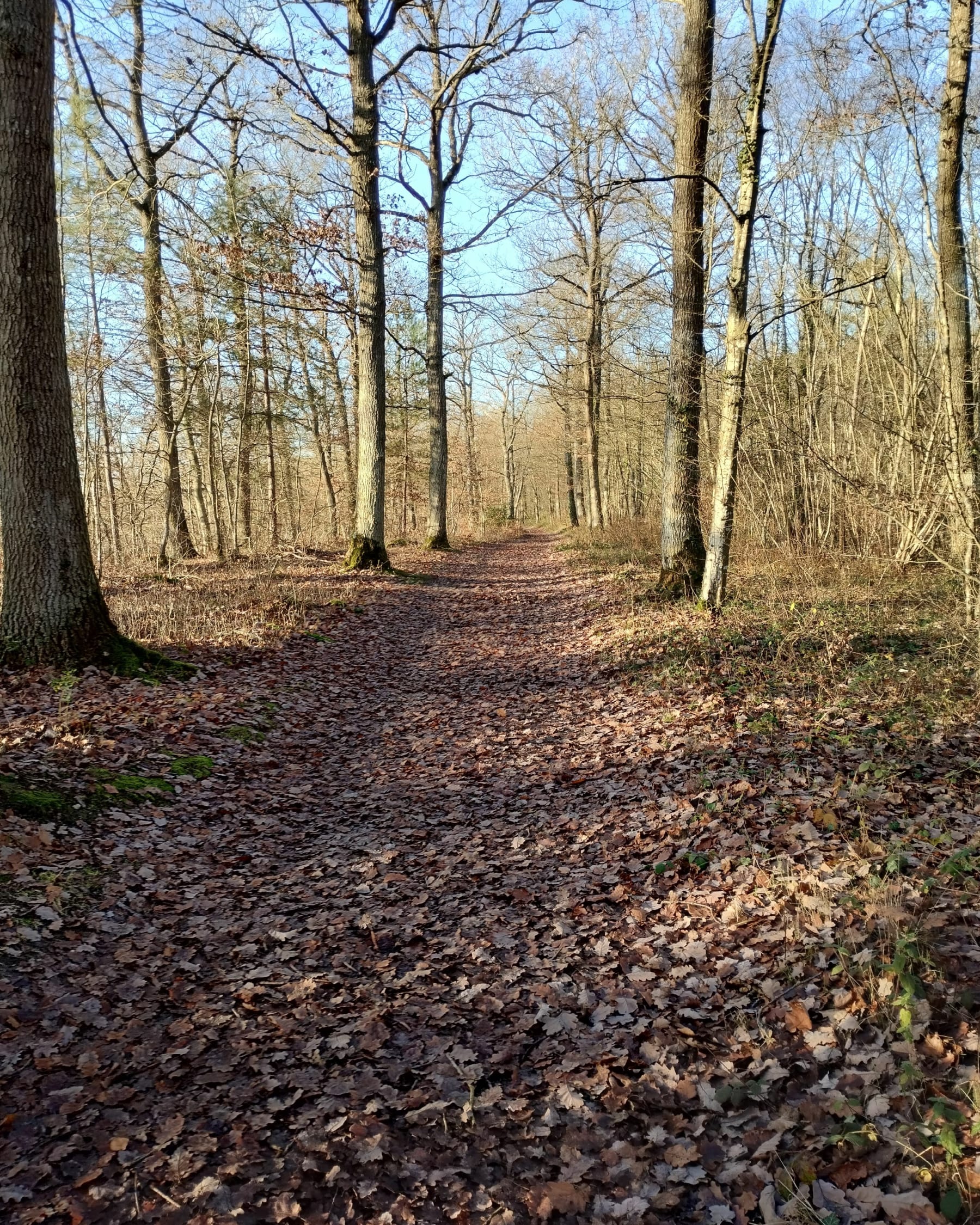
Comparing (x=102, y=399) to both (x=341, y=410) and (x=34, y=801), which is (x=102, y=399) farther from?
(x=34, y=801)

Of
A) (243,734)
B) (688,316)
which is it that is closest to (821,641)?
(688,316)

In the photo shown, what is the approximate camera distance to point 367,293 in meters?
15.1

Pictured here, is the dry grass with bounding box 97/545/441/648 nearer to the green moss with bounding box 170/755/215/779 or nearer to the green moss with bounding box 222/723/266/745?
the green moss with bounding box 222/723/266/745

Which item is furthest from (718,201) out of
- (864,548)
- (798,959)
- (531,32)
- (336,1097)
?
(336,1097)

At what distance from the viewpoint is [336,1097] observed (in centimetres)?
308

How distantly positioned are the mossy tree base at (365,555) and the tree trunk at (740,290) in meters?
8.30

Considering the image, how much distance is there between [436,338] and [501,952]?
19.4 m

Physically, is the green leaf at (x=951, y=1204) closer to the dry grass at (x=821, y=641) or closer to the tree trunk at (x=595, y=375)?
the dry grass at (x=821, y=641)

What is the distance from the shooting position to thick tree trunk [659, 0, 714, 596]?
10414 mm

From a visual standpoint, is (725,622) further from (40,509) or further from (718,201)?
(718,201)

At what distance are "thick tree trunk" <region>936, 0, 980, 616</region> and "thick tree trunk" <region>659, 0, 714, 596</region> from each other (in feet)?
9.69

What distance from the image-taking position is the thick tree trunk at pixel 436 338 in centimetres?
2019

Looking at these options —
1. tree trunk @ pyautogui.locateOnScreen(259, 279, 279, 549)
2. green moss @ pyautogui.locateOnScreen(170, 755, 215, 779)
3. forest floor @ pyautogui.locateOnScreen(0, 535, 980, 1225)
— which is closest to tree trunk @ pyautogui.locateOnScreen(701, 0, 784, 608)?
forest floor @ pyautogui.locateOnScreen(0, 535, 980, 1225)

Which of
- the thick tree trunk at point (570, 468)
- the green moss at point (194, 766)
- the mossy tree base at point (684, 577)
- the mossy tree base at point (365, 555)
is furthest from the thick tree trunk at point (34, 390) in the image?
the thick tree trunk at point (570, 468)
